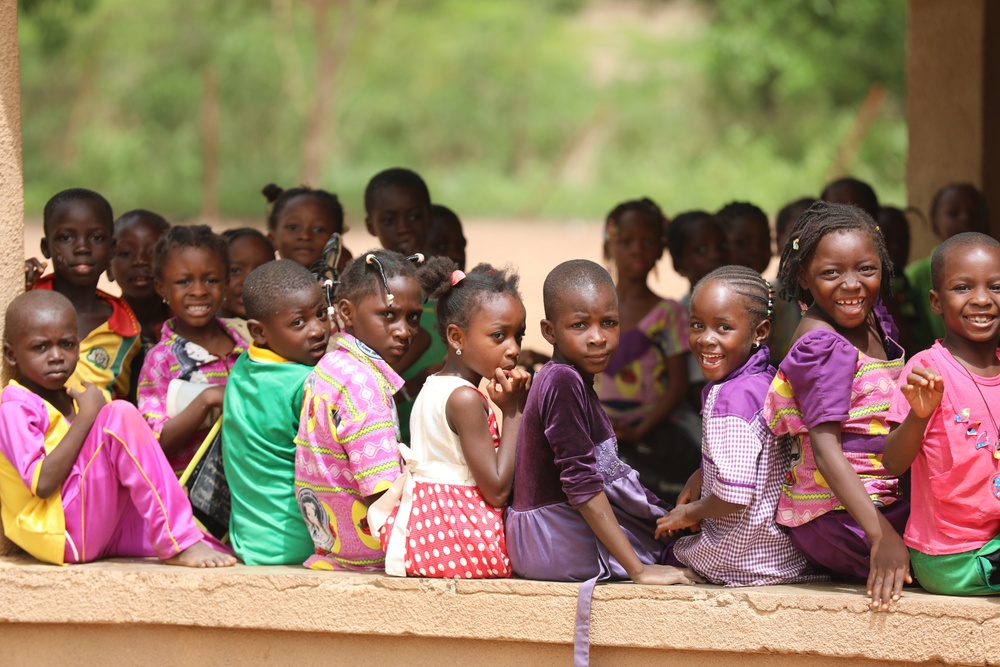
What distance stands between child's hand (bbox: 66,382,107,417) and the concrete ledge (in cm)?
48

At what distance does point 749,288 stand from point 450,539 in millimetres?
1130

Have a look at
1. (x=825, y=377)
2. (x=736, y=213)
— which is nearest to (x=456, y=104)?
(x=736, y=213)

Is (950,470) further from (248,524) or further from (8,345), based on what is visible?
(8,345)

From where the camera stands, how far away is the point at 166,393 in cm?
406

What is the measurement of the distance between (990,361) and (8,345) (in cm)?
293

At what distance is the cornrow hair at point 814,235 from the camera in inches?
130

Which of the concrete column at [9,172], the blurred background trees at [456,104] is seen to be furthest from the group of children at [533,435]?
the blurred background trees at [456,104]

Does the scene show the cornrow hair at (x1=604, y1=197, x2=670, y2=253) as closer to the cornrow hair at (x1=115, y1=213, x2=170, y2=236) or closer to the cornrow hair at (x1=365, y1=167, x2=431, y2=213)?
the cornrow hair at (x1=365, y1=167, x2=431, y2=213)

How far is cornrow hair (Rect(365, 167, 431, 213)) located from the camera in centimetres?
504

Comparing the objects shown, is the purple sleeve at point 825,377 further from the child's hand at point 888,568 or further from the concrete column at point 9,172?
the concrete column at point 9,172

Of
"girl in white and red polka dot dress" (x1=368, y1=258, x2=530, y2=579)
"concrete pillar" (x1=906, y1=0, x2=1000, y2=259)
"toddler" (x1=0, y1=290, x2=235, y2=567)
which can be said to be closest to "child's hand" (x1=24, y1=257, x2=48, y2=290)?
"toddler" (x1=0, y1=290, x2=235, y2=567)

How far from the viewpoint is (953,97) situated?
696cm

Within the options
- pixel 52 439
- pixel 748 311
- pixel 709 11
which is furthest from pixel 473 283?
pixel 709 11

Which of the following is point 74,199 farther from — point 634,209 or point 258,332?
point 634,209
